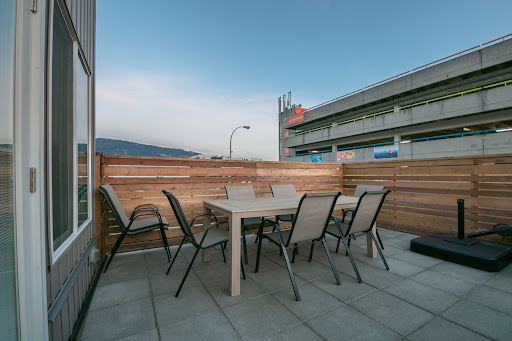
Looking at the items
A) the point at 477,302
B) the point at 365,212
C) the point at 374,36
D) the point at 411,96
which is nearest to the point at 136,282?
the point at 365,212

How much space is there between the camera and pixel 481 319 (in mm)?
1724

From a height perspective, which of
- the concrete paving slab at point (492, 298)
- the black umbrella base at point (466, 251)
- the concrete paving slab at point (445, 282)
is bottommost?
the concrete paving slab at point (445, 282)

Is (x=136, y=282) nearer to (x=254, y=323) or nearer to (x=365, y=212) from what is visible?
(x=254, y=323)

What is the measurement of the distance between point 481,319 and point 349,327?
40.3 inches

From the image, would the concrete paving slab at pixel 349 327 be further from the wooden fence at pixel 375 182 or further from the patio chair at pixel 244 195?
the wooden fence at pixel 375 182

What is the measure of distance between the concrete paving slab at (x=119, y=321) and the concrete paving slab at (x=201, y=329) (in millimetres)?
163

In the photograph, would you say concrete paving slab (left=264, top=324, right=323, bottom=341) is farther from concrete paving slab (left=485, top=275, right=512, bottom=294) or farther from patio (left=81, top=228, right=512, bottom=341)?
concrete paving slab (left=485, top=275, right=512, bottom=294)

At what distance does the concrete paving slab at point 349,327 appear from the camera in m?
1.55

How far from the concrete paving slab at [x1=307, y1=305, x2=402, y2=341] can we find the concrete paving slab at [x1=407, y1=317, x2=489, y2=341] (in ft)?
0.50

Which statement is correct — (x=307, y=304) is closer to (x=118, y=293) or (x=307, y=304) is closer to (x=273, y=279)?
(x=273, y=279)

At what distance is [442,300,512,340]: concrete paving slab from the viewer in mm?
1572

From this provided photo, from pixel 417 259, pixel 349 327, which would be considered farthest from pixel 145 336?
pixel 417 259

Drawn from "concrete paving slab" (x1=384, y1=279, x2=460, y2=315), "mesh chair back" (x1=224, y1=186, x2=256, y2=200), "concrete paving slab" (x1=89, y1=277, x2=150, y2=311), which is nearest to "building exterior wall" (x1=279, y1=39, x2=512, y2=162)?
"concrete paving slab" (x1=384, y1=279, x2=460, y2=315)

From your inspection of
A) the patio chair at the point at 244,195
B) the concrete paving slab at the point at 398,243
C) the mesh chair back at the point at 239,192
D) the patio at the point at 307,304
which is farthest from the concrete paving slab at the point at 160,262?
the concrete paving slab at the point at 398,243
